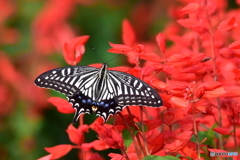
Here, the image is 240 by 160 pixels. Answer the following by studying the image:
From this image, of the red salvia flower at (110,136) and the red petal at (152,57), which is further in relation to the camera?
the red petal at (152,57)

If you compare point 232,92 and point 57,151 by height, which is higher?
point 232,92

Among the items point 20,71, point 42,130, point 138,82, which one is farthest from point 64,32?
point 138,82

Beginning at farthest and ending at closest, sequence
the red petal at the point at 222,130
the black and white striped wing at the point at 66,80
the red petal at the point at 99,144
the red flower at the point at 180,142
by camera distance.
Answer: the black and white striped wing at the point at 66,80
the red petal at the point at 99,144
the red petal at the point at 222,130
the red flower at the point at 180,142

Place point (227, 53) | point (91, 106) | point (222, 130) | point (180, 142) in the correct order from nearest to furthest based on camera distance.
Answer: point (180, 142), point (222, 130), point (227, 53), point (91, 106)

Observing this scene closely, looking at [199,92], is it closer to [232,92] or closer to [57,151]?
A: [232,92]

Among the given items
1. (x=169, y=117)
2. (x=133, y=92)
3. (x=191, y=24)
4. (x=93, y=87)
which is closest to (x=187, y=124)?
(x=169, y=117)

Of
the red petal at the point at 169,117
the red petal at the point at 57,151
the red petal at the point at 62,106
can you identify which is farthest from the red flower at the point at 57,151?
the red petal at the point at 169,117

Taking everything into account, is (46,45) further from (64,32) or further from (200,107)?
(200,107)

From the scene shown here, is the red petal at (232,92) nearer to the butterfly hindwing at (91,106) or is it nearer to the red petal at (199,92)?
the red petal at (199,92)
